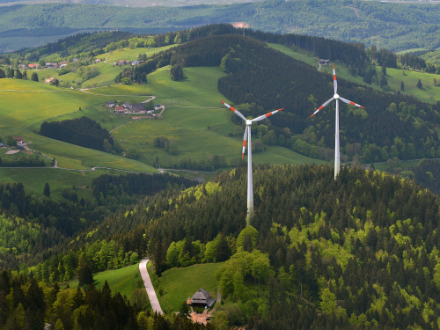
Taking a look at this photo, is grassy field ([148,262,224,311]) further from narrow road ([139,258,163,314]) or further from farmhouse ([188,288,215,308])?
farmhouse ([188,288,215,308])

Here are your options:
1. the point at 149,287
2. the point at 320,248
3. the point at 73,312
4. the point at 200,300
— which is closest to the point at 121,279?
the point at 149,287

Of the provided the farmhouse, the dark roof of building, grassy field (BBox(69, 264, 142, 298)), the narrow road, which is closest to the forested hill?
the narrow road

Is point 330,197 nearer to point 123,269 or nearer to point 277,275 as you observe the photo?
point 277,275

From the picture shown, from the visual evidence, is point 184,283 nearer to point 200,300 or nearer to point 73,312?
point 200,300

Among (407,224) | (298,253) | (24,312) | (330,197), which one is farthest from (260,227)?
(24,312)

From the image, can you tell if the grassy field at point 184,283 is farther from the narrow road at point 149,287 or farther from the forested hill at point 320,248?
the forested hill at point 320,248

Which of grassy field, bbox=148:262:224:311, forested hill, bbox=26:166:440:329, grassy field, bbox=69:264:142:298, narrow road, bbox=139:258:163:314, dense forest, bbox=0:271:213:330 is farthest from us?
grassy field, bbox=69:264:142:298
